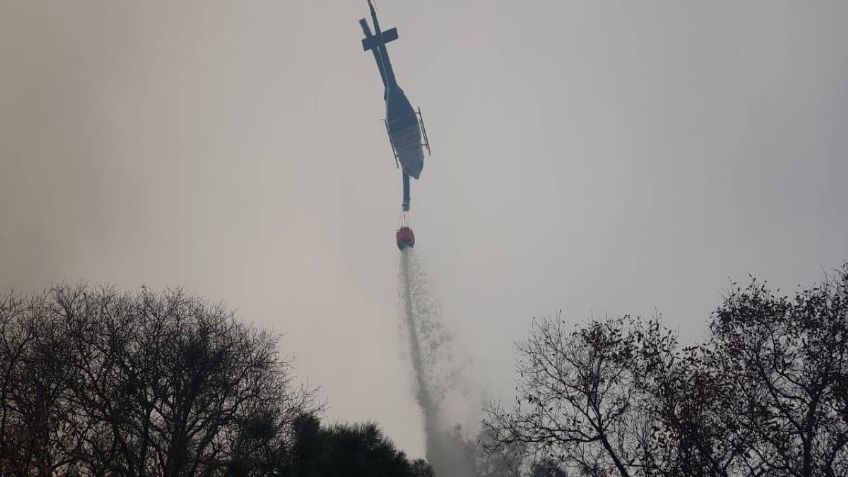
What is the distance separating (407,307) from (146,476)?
215 ft

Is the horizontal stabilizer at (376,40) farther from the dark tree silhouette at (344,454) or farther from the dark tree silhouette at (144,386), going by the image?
the dark tree silhouette at (344,454)

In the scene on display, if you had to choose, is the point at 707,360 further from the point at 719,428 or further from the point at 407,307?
the point at 407,307

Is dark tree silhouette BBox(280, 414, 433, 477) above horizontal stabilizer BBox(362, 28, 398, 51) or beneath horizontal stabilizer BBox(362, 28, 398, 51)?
beneath

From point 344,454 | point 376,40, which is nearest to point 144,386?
point 344,454

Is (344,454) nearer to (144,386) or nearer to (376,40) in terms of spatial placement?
(144,386)

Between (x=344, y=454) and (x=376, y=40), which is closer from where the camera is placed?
(x=344, y=454)

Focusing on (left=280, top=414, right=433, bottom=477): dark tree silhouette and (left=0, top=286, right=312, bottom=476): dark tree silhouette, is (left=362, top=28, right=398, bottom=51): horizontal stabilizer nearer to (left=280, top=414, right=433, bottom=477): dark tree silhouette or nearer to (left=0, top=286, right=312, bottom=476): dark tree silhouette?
(left=0, top=286, right=312, bottom=476): dark tree silhouette

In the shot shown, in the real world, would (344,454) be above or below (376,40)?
below

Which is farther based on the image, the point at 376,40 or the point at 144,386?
the point at 376,40

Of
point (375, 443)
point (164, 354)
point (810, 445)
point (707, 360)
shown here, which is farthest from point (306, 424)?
point (810, 445)

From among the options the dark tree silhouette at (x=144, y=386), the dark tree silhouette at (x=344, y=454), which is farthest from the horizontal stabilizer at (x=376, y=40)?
the dark tree silhouette at (x=344, y=454)

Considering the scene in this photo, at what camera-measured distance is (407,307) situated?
81.8m

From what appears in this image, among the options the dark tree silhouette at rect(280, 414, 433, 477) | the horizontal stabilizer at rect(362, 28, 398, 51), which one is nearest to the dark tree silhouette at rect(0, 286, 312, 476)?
the dark tree silhouette at rect(280, 414, 433, 477)

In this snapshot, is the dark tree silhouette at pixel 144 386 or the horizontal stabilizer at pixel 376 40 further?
the horizontal stabilizer at pixel 376 40
